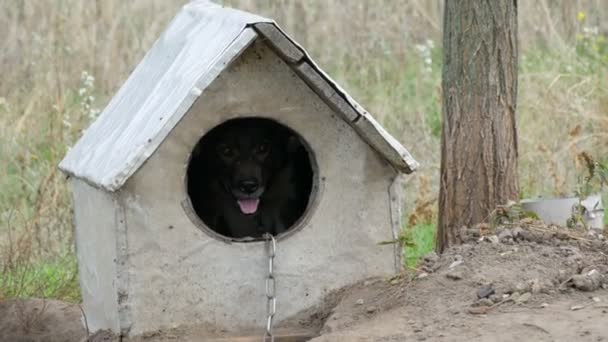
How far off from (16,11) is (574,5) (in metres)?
5.29

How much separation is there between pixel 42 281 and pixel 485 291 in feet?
10.7

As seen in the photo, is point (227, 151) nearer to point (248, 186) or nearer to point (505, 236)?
point (248, 186)

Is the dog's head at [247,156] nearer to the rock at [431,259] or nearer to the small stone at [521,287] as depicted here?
the rock at [431,259]

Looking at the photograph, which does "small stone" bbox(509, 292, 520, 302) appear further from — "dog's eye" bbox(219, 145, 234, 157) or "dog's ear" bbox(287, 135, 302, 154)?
"dog's eye" bbox(219, 145, 234, 157)

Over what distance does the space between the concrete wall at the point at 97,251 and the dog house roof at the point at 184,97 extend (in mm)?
121

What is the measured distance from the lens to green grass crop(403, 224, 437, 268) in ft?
22.8

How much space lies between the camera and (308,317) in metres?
5.54

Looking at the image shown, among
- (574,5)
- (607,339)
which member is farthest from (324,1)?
(607,339)

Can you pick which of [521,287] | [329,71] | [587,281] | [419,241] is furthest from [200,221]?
[329,71]

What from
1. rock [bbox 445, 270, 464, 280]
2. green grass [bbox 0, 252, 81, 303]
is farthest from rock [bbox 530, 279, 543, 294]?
green grass [bbox 0, 252, 81, 303]

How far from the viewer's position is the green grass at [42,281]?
22.6 feet

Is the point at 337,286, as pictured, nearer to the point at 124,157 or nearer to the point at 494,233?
the point at 494,233

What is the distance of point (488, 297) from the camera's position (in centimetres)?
470

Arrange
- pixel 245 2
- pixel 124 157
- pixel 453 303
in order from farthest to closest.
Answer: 1. pixel 245 2
2. pixel 124 157
3. pixel 453 303
